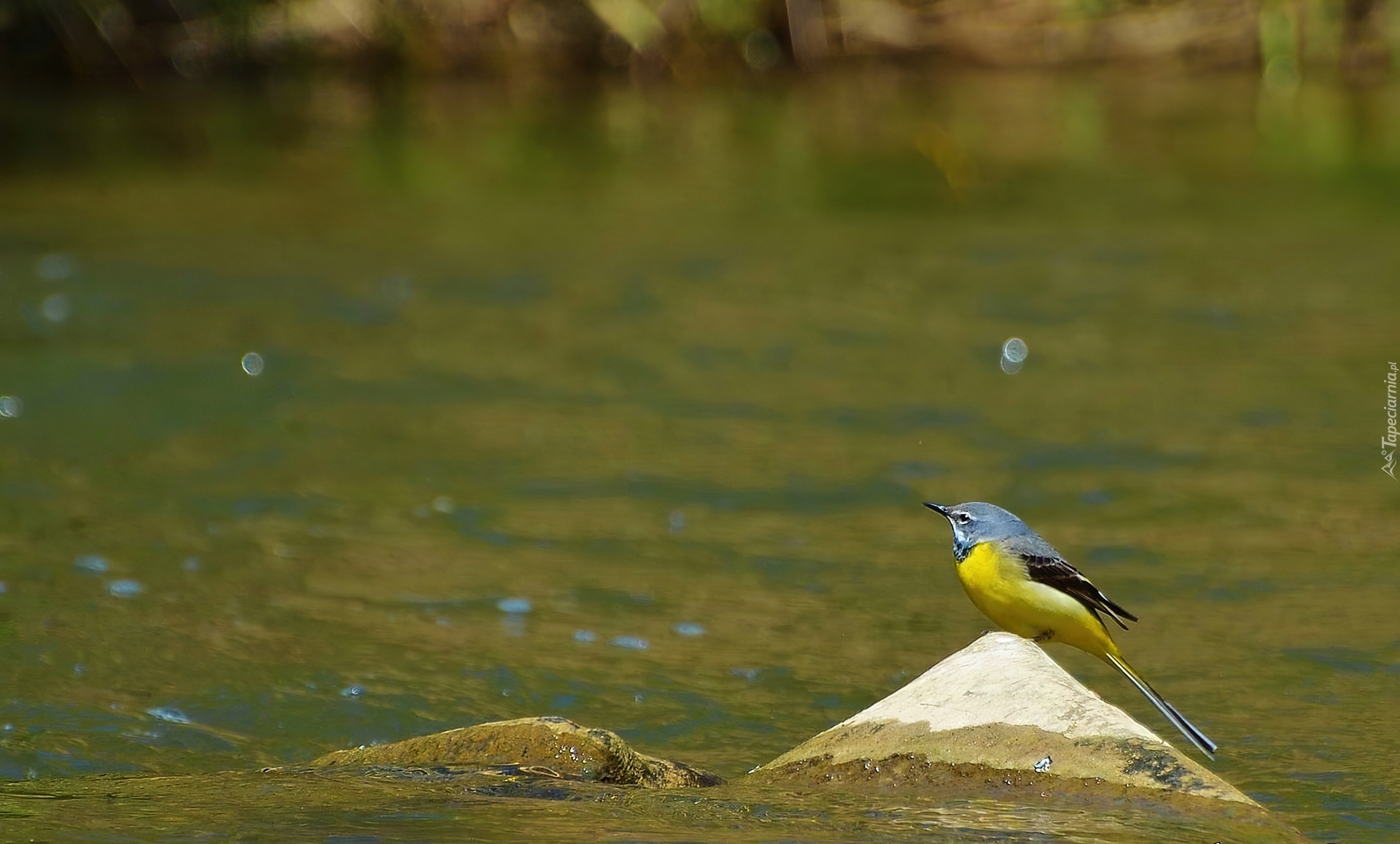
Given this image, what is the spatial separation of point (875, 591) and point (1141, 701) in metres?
1.40

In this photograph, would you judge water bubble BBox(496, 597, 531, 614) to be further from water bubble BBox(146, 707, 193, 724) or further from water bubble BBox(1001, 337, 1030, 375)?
water bubble BBox(1001, 337, 1030, 375)

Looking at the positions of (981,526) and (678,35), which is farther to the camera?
(678,35)

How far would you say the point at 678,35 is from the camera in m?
22.7

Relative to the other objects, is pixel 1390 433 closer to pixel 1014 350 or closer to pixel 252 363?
pixel 1014 350

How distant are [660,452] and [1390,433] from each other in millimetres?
3904

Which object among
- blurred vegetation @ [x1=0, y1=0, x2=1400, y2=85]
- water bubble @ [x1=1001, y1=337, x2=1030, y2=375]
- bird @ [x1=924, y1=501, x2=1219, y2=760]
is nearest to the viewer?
bird @ [x1=924, y1=501, x2=1219, y2=760]

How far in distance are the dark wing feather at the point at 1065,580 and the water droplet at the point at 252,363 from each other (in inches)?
262

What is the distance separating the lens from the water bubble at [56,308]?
12.0 m

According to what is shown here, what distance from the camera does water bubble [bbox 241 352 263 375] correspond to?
36.0ft

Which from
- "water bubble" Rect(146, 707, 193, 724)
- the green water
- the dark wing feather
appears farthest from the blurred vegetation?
the dark wing feather

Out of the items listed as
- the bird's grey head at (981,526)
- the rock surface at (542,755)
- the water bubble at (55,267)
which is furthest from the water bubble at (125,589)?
the water bubble at (55,267)

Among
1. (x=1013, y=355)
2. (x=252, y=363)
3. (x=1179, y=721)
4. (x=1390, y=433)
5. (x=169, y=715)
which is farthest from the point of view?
(x=1013, y=355)

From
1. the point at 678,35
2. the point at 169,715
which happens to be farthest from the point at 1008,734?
the point at 678,35

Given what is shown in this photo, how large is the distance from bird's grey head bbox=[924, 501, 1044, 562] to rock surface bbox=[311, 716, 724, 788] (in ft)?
3.45
